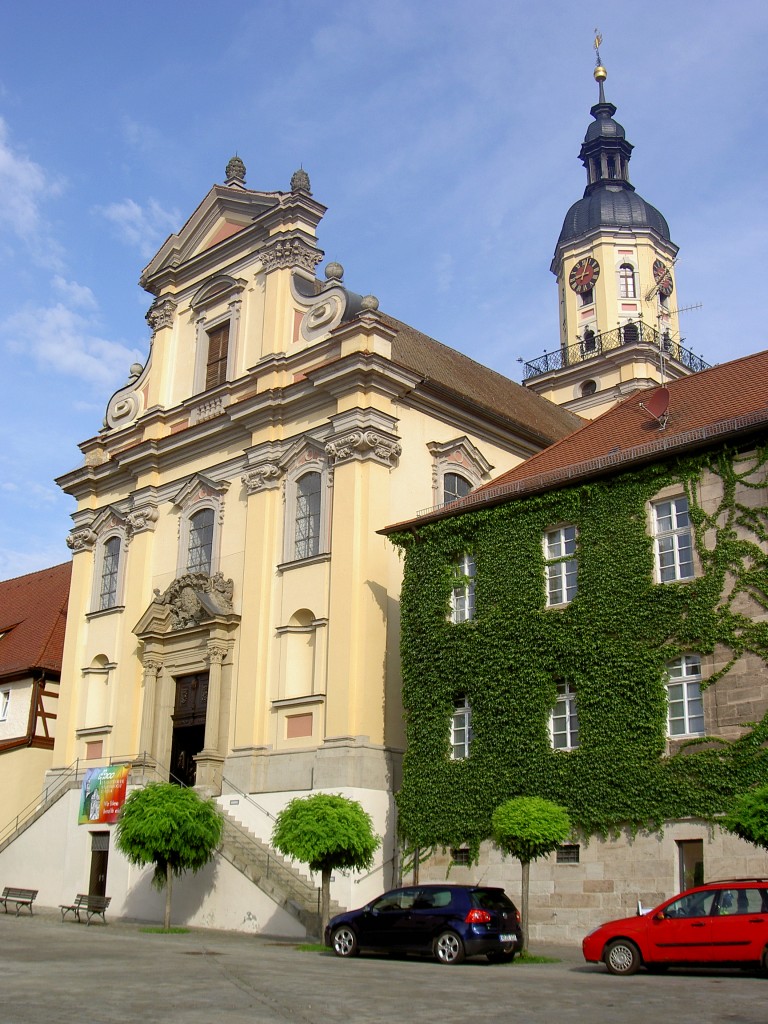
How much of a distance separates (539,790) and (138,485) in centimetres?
1842

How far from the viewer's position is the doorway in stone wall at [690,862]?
1925 cm

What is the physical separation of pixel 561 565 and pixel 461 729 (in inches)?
162

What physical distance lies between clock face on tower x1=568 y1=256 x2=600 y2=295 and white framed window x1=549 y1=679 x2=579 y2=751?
95.9ft

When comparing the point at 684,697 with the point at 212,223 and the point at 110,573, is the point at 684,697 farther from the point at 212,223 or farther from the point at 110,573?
the point at 212,223

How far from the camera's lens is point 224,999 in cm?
1159

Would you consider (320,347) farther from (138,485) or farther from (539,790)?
(539,790)

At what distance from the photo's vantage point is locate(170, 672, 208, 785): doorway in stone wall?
100 ft

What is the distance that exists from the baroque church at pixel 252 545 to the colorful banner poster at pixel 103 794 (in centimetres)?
36

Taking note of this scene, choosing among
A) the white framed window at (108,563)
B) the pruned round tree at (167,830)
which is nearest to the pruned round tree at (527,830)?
the pruned round tree at (167,830)

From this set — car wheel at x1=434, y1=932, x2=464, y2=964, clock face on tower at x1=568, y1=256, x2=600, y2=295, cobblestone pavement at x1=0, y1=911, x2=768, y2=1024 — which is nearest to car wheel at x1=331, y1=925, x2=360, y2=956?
cobblestone pavement at x1=0, y1=911, x2=768, y2=1024

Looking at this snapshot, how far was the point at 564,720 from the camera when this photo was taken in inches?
864

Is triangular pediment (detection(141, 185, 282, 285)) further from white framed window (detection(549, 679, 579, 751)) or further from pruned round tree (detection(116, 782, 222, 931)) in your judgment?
white framed window (detection(549, 679, 579, 751))

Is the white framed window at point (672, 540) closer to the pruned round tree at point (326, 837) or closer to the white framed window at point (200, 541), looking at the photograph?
the pruned round tree at point (326, 837)

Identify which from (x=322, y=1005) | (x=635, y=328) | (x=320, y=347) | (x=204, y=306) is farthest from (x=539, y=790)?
(x=635, y=328)
